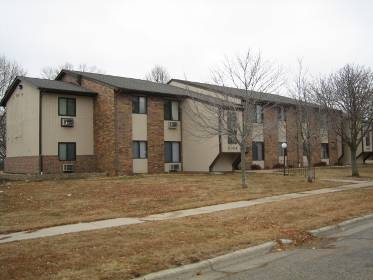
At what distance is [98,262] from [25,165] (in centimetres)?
2270

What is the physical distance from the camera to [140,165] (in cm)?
2923

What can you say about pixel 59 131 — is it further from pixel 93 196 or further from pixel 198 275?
pixel 198 275

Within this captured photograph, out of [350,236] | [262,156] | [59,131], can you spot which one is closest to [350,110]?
[262,156]

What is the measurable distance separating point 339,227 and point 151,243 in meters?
5.35

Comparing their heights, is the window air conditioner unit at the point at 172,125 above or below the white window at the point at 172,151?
above

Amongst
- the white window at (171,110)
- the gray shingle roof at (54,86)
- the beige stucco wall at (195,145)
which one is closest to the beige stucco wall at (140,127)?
the white window at (171,110)

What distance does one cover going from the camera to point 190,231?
35.0ft

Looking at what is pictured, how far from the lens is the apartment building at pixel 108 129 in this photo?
2780 cm

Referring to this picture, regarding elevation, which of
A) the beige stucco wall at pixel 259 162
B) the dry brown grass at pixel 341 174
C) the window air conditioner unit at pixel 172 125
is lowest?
the dry brown grass at pixel 341 174

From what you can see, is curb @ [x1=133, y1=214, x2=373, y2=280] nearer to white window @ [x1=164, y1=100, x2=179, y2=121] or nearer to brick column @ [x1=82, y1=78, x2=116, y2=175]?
brick column @ [x1=82, y1=78, x2=116, y2=175]

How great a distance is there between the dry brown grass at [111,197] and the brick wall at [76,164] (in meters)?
6.31

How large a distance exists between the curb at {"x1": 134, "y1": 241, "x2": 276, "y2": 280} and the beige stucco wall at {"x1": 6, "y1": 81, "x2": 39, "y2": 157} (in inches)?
826

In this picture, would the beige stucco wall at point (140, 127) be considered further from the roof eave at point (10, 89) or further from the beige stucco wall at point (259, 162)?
the beige stucco wall at point (259, 162)

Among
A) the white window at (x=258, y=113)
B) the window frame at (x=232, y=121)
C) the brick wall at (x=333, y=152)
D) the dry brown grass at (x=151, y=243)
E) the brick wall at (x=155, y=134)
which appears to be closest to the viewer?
the dry brown grass at (x=151, y=243)
